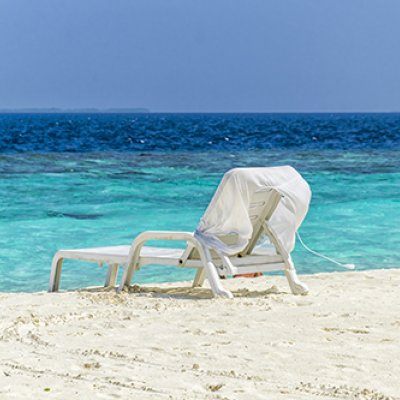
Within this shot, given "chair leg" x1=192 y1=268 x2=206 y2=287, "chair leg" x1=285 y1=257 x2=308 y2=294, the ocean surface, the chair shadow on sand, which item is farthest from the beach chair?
the ocean surface

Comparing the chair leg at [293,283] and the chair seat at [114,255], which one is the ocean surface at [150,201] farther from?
the chair leg at [293,283]

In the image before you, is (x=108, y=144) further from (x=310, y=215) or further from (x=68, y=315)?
(x=68, y=315)

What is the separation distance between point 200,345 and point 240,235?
1.52 m

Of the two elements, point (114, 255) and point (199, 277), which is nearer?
point (114, 255)

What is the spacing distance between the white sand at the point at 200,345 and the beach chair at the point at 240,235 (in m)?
0.24

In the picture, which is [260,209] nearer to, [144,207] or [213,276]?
[213,276]

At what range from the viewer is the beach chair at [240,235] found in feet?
21.1

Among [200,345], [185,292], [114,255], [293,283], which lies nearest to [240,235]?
[293,283]

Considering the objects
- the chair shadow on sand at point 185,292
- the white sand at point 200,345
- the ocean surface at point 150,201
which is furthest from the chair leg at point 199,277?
the ocean surface at point 150,201

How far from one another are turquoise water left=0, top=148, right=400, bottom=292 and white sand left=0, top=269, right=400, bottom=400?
3.01 m

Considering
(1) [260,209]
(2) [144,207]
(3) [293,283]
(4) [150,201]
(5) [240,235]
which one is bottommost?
(4) [150,201]

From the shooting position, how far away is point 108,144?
4450cm

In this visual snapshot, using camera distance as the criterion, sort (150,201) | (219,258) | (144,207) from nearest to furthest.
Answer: (219,258) → (144,207) → (150,201)

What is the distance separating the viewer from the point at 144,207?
17141 millimetres
